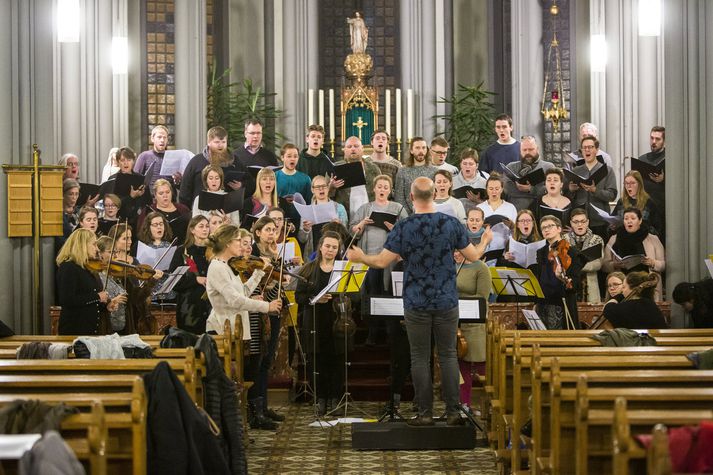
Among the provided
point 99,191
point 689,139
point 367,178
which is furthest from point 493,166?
point 99,191

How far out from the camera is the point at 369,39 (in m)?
22.4

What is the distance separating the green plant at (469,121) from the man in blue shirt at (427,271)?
977cm

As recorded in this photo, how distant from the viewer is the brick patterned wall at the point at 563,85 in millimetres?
20141

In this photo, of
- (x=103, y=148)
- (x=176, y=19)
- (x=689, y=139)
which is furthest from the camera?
(x=176, y=19)

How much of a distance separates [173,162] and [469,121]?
684 centimetres

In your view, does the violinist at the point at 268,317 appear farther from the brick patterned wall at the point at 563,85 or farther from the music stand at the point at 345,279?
the brick patterned wall at the point at 563,85

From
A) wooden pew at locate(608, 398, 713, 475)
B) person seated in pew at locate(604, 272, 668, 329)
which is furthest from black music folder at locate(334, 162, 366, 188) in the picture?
wooden pew at locate(608, 398, 713, 475)

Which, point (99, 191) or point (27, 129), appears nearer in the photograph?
point (27, 129)

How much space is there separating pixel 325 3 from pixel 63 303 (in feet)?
45.8

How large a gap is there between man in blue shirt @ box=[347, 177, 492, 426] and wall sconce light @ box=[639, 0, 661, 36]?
6.47 metres

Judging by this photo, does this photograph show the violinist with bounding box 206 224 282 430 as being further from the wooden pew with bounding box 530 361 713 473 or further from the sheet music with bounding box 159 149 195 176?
the sheet music with bounding box 159 149 195 176

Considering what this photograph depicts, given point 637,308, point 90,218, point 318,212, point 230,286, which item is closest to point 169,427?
point 230,286

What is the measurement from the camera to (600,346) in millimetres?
7828

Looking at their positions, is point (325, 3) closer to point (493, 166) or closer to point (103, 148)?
point (103, 148)
